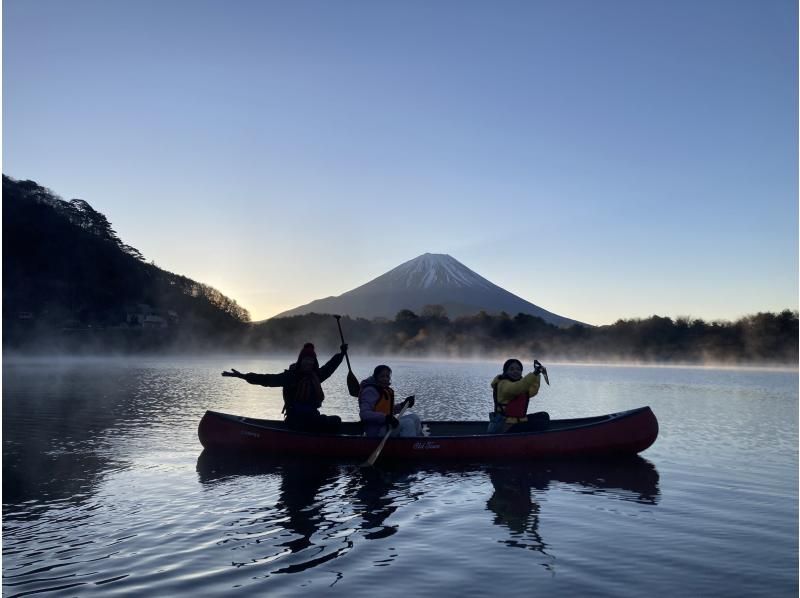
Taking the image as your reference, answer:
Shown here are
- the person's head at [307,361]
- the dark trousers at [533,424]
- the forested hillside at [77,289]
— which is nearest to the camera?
the dark trousers at [533,424]

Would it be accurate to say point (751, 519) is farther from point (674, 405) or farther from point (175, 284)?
point (175, 284)

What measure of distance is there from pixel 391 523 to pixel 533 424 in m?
6.31

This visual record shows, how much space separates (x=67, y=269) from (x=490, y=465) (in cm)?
Answer: 12116

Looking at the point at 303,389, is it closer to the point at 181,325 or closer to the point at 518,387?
the point at 518,387

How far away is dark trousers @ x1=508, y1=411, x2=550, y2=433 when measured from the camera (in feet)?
49.5

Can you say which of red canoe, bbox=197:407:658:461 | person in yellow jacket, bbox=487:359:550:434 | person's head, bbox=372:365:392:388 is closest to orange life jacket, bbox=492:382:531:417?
person in yellow jacket, bbox=487:359:550:434

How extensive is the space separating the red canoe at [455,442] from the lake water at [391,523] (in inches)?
14.0

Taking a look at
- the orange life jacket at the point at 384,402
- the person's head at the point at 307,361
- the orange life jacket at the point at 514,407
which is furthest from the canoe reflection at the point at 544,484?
the person's head at the point at 307,361

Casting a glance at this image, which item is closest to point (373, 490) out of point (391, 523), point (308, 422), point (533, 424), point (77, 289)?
point (391, 523)

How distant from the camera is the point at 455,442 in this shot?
14.3 m

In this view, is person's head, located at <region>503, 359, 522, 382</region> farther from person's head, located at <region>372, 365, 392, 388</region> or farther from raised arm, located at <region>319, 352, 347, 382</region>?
raised arm, located at <region>319, 352, 347, 382</region>

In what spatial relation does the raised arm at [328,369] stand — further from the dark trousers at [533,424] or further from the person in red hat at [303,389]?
the dark trousers at [533,424]

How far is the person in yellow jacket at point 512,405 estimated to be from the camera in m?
14.5

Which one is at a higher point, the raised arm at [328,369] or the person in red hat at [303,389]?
the raised arm at [328,369]
